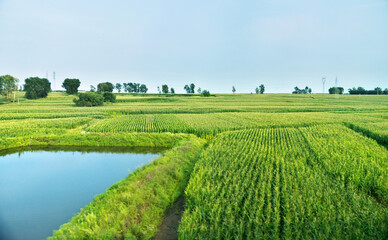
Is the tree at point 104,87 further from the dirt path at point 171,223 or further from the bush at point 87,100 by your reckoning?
the dirt path at point 171,223

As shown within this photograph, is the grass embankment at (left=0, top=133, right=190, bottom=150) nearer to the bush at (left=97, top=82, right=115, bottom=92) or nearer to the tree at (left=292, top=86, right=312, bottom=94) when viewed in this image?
the bush at (left=97, top=82, right=115, bottom=92)

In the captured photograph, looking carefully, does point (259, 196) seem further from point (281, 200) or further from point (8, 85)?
point (8, 85)

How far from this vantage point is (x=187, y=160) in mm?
Answer: 13406

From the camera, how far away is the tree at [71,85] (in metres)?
87.3

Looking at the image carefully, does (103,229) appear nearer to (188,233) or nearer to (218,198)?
(188,233)

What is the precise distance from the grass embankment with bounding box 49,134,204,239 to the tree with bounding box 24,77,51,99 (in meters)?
74.6

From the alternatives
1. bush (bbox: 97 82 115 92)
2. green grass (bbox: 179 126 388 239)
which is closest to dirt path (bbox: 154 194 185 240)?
green grass (bbox: 179 126 388 239)

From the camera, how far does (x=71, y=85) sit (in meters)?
87.8

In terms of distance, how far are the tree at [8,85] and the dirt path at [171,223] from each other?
69.0m

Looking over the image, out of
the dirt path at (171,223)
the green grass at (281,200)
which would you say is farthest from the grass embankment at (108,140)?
the dirt path at (171,223)

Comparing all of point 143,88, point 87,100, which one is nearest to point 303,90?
point 143,88

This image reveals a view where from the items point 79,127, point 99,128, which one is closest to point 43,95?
point 79,127

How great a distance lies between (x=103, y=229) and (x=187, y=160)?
7.05m

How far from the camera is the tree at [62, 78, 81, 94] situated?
286 feet
